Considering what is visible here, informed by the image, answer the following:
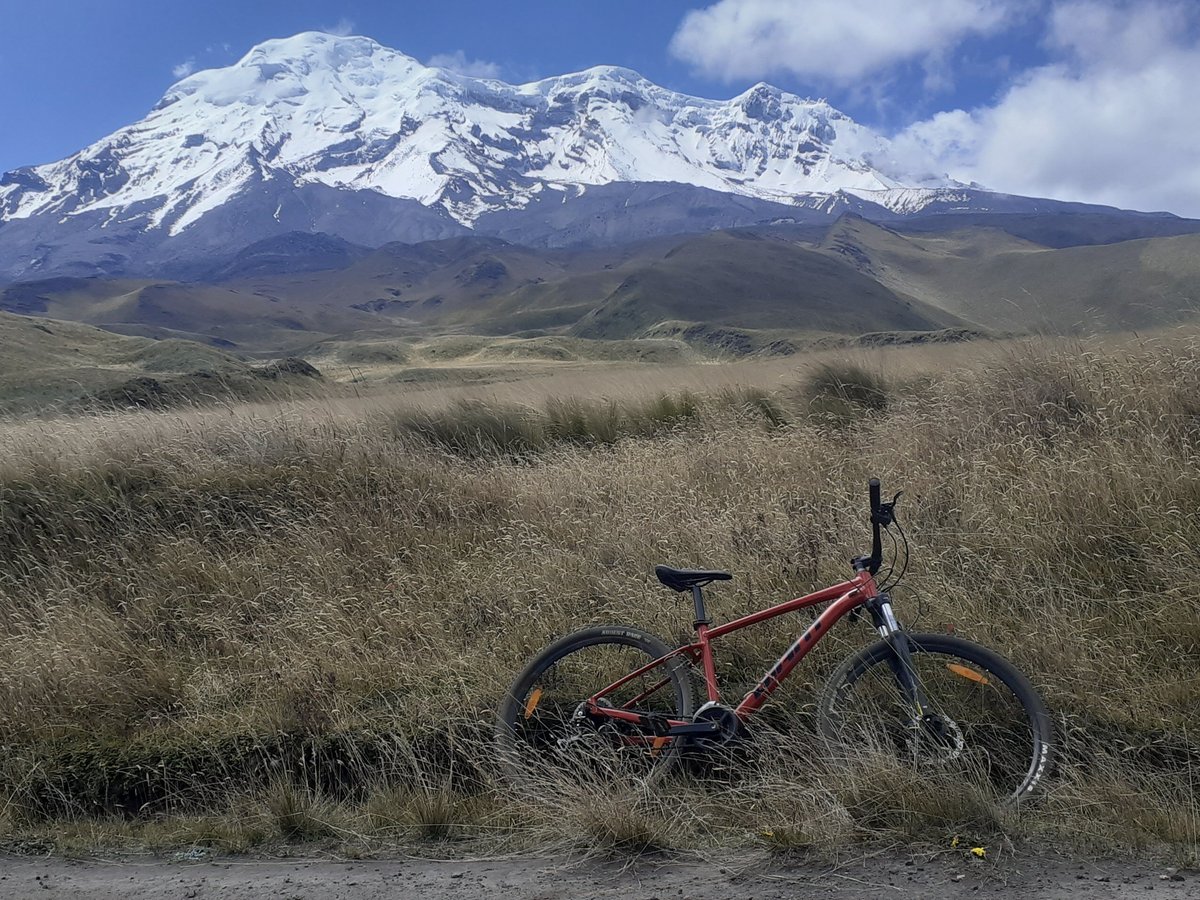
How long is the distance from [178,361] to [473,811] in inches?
2655

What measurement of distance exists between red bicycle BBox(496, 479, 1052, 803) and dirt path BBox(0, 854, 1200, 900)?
44cm

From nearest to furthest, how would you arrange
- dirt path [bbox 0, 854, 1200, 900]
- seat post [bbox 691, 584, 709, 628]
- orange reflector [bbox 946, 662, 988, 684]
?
dirt path [bbox 0, 854, 1200, 900] < orange reflector [bbox 946, 662, 988, 684] < seat post [bbox 691, 584, 709, 628]

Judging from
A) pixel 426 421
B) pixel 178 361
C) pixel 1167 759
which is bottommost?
pixel 1167 759

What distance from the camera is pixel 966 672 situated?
12.2 feet

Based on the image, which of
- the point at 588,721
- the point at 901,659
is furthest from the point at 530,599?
the point at 901,659

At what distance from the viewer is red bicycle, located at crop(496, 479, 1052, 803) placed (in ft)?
11.9

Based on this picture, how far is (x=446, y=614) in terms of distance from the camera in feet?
17.4

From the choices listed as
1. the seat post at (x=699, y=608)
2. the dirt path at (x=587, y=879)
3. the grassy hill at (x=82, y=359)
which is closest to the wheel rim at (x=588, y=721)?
the seat post at (x=699, y=608)

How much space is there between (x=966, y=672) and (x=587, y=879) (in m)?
1.77

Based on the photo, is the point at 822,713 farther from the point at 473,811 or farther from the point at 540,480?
the point at 540,480

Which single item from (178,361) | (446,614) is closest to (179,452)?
(446,614)

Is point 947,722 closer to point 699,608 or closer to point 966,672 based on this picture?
point 966,672

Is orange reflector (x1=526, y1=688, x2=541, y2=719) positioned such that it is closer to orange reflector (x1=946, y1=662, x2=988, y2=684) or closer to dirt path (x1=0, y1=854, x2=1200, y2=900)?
dirt path (x1=0, y1=854, x2=1200, y2=900)

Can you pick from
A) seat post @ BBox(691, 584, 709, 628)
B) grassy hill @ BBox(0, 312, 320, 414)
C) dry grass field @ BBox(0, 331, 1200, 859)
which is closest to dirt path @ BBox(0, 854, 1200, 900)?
dry grass field @ BBox(0, 331, 1200, 859)
